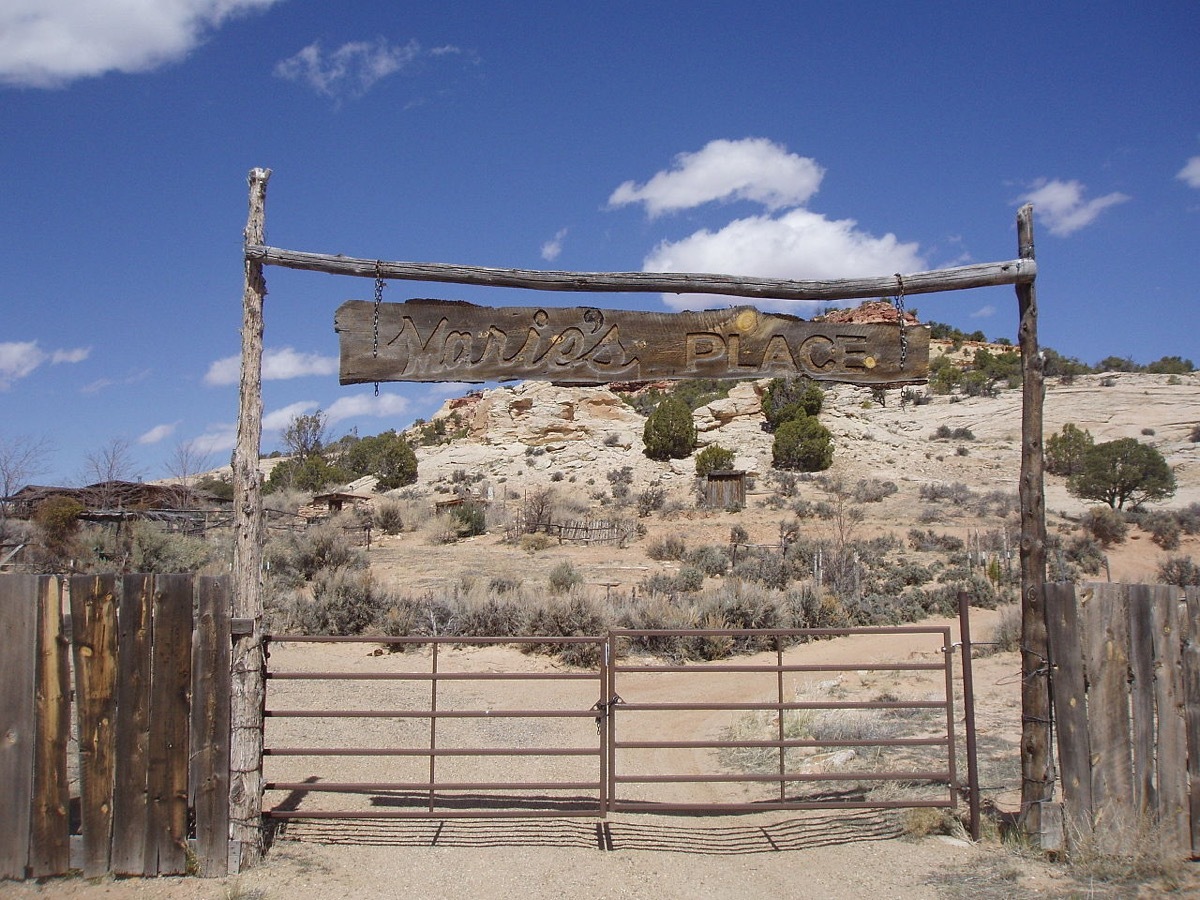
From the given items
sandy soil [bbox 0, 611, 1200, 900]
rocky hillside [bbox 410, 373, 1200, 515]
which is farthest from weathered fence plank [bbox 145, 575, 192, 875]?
rocky hillside [bbox 410, 373, 1200, 515]

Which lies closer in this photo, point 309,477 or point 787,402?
point 787,402

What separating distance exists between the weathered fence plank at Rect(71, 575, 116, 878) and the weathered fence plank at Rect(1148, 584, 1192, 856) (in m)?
6.36

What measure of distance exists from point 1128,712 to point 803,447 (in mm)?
37244

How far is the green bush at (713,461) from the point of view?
40438 millimetres

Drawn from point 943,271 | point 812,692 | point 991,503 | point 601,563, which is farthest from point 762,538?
point 943,271

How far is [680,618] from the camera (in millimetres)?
14039

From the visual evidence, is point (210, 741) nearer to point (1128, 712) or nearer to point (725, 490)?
point (1128, 712)

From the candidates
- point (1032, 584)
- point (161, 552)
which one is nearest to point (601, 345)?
point (1032, 584)

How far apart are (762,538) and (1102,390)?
112 feet

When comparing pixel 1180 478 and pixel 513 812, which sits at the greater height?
pixel 1180 478

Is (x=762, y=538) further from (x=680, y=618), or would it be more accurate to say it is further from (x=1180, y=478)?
(x=1180, y=478)

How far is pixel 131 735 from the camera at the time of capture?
16.4 ft

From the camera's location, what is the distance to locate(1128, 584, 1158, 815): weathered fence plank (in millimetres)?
5266

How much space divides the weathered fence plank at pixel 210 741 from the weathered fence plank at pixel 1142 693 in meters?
5.61
